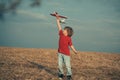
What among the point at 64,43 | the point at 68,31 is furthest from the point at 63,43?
the point at 68,31

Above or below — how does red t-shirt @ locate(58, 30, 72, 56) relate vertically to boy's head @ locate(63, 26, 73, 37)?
below

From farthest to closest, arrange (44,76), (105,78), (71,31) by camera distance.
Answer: (105,78) → (44,76) → (71,31)

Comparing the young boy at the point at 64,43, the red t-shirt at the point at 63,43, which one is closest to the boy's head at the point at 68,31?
the young boy at the point at 64,43

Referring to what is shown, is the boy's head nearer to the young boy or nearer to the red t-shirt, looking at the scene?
the young boy

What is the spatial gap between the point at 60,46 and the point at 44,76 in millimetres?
Answer: 1997

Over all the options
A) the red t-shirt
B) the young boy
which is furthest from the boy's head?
the red t-shirt

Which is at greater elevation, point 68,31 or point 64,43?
point 68,31

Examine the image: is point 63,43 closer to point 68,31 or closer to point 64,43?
point 64,43

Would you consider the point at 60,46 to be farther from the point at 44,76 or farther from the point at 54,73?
the point at 54,73

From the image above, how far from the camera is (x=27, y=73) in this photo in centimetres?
1354

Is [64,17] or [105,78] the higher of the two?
[64,17]

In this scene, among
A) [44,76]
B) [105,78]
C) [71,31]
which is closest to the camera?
[71,31]

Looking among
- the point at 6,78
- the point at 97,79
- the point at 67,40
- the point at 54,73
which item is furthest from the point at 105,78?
the point at 6,78

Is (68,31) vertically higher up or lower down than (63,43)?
higher up
